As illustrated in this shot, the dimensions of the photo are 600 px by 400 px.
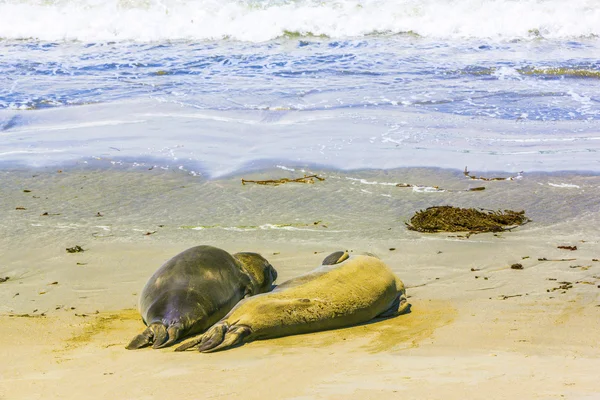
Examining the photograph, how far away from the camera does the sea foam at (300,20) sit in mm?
20188

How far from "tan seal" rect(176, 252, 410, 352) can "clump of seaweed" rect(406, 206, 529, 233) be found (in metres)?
1.64

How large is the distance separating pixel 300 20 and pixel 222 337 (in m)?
17.3

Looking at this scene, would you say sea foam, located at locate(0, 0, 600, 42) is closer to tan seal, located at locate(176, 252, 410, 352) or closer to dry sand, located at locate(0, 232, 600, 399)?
dry sand, located at locate(0, 232, 600, 399)

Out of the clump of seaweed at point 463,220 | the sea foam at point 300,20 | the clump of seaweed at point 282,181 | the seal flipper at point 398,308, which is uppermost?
the sea foam at point 300,20

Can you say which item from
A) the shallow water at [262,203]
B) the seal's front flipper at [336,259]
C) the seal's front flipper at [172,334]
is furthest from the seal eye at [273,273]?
the seal's front flipper at [172,334]

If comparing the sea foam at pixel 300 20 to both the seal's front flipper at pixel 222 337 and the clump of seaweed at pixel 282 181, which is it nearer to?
the clump of seaweed at pixel 282 181

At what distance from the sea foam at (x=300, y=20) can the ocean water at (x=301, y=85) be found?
0.18 feet

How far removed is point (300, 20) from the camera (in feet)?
68.8

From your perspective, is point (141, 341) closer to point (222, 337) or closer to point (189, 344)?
point (189, 344)

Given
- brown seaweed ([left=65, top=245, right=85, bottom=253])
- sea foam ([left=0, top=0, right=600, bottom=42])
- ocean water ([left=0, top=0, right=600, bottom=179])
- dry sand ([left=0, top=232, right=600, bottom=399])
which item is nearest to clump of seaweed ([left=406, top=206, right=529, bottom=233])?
dry sand ([left=0, top=232, right=600, bottom=399])

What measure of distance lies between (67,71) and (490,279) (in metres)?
11.3

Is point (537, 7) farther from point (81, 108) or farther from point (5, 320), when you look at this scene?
point (5, 320)

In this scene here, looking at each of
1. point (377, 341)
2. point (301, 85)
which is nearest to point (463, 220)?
point (377, 341)

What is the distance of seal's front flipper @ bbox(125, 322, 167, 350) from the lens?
178 inches
